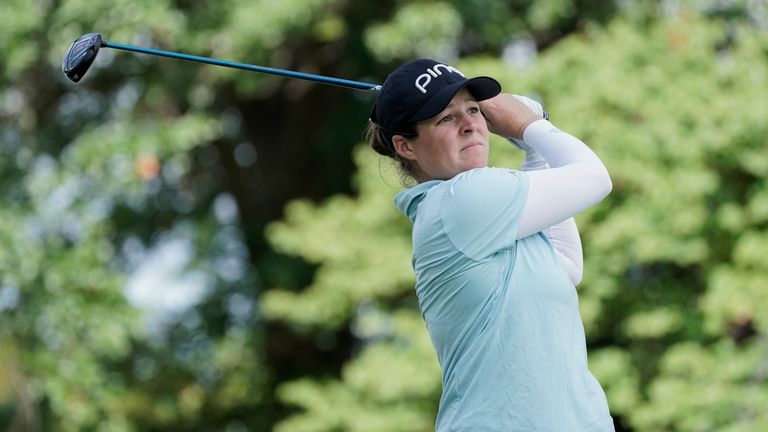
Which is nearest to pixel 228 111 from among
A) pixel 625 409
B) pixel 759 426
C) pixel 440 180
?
pixel 625 409

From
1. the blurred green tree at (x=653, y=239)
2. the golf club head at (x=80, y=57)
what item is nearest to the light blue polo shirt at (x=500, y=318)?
the golf club head at (x=80, y=57)

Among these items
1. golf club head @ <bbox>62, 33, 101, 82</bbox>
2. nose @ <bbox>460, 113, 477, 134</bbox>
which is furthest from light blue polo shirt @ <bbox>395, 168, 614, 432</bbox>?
golf club head @ <bbox>62, 33, 101, 82</bbox>

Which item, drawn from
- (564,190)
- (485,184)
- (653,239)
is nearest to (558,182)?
(564,190)

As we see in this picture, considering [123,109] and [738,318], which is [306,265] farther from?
[738,318]

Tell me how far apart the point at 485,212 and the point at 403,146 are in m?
0.26

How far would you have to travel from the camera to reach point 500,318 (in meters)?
1.93

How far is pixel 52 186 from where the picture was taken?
831cm

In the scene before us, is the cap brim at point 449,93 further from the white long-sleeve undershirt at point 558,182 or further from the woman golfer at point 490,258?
the white long-sleeve undershirt at point 558,182

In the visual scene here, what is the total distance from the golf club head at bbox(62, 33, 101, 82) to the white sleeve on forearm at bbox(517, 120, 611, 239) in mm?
1051

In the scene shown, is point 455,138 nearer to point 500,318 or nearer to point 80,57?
point 500,318

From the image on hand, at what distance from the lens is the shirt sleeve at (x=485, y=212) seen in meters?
1.95

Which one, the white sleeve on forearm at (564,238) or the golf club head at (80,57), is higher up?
the golf club head at (80,57)

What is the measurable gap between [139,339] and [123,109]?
1993mm

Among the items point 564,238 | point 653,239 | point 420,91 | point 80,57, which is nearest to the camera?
point 420,91
